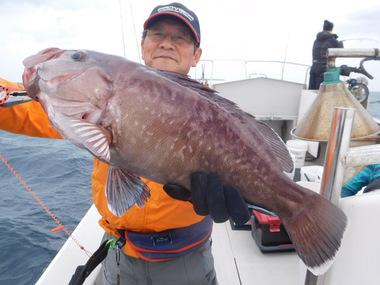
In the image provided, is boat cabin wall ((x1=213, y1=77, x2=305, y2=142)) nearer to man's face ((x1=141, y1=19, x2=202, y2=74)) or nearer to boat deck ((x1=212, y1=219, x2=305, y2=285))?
boat deck ((x1=212, y1=219, x2=305, y2=285))

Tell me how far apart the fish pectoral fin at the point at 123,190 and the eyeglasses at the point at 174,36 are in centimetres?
143

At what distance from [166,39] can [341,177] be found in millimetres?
1865

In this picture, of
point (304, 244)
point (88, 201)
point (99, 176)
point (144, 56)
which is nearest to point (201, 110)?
point (304, 244)

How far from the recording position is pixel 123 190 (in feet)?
5.50

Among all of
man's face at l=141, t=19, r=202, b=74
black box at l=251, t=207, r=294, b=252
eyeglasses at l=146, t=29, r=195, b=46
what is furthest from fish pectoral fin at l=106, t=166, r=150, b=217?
black box at l=251, t=207, r=294, b=252

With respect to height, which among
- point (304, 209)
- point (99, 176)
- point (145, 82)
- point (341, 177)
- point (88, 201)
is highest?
point (145, 82)

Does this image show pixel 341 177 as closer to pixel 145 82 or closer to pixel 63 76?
pixel 145 82

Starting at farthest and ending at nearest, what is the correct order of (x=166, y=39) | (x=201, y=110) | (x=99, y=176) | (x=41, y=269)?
(x=41, y=269) < (x=166, y=39) < (x=99, y=176) < (x=201, y=110)

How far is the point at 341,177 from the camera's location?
59.1 inches

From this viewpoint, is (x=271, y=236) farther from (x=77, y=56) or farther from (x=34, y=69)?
(x=34, y=69)

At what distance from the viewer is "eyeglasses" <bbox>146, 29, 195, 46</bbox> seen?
2582 mm

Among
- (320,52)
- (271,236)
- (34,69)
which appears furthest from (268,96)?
(34,69)

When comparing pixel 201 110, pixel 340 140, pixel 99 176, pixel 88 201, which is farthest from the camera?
pixel 88 201

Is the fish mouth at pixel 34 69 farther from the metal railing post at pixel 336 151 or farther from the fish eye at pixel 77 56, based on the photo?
the metal railing post at pixel 336 151
